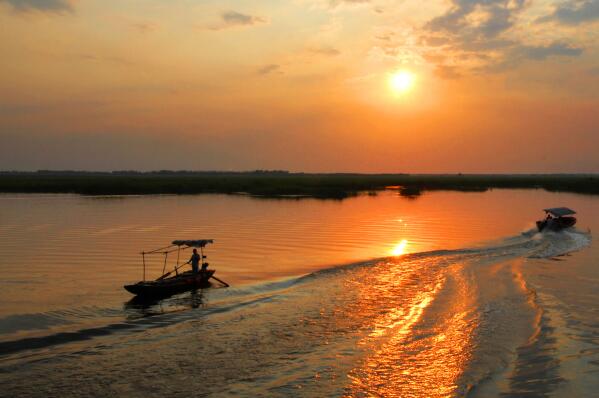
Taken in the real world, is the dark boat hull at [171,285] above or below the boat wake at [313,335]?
above

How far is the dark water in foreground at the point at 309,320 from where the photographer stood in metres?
12.4

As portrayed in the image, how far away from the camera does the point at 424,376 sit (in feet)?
41.3

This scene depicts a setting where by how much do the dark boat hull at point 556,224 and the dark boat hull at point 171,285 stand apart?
32.8 meters

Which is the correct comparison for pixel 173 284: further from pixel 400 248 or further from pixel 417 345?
pixel 400 248

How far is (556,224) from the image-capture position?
43469mm

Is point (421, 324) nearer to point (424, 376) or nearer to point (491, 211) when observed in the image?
point (424, 376)

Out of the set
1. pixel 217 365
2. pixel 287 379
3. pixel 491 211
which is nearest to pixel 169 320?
pixel 217 365

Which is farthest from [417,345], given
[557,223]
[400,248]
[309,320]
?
[557,223]

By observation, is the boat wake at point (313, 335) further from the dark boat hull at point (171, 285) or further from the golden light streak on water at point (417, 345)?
the dark boat hull at point (171, 285)

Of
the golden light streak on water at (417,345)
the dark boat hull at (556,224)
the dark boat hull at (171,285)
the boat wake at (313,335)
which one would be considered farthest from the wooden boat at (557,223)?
the dark boat hull at (171,285)

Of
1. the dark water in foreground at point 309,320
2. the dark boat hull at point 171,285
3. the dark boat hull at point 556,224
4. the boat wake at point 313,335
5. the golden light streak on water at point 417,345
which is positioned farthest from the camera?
the dark boat hull at point 556,224

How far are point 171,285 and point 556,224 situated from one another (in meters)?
35.7

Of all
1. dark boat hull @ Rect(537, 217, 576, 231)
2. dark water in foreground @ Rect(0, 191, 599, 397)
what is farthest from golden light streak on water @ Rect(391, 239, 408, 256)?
dark boat hull @ Rect(537, 217, 576, 231)

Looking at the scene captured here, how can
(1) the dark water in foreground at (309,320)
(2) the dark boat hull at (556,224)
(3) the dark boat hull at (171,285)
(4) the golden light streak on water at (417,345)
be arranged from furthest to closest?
(2) the dark boat hull at (556,224), (3) the dark boat hull at (171,285), (1) the dark water in foreground at (309,320), (4) the golden light streak on water at (417,345)
